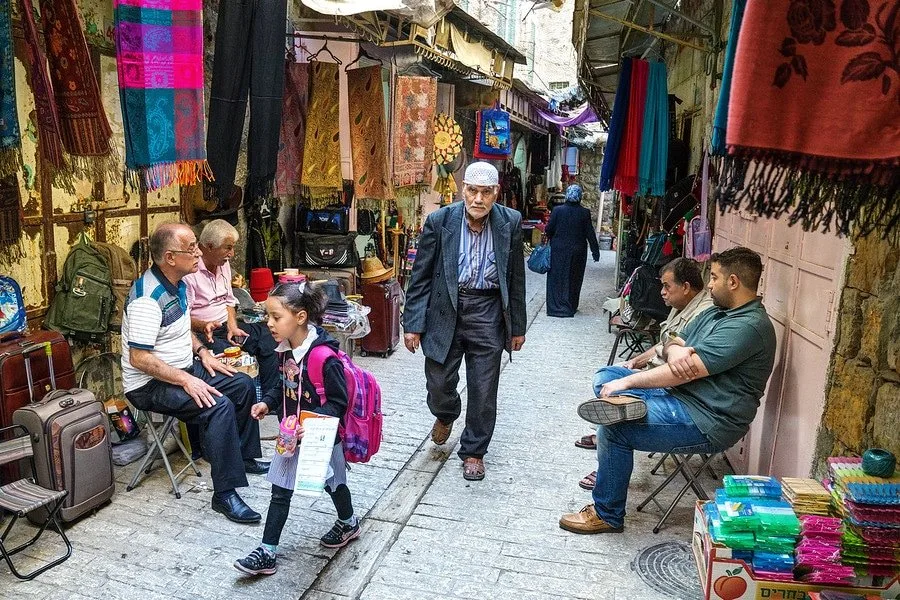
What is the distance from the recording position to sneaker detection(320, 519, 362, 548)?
3.74 metres

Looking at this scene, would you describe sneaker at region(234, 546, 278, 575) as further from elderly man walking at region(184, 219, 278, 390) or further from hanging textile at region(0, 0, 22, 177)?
hanging textile at region(0, 0, 22, 177)

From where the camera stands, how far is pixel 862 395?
3.03 metres

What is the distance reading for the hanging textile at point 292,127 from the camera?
21.4 feet

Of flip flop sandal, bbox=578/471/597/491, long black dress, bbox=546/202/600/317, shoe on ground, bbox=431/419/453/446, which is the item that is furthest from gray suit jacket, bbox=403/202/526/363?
long black dress, bbox=546/202/600/317

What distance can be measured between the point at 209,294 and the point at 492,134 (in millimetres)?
8133

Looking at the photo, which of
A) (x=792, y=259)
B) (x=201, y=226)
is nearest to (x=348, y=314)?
(x=201, y=226)

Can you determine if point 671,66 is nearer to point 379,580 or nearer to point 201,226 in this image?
point 201,226

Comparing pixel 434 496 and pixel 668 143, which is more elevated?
pixel 668 143

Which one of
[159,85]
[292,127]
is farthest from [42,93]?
[292,127]

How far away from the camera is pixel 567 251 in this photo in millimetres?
10109

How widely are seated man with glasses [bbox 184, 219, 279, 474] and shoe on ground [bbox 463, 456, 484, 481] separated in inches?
58.9

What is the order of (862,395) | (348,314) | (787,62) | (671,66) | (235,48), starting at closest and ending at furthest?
(787,62) < (862,395) < (235,48) < (348,314) < (671,66)

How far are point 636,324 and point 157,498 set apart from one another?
13.6 feet

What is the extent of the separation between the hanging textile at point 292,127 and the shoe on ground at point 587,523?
4.23 m
